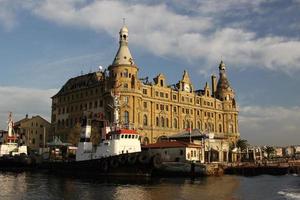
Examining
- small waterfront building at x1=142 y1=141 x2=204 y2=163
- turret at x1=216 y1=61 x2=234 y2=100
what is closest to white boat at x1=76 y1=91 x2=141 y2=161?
small waterfront building at x1=142 y1=141 x2=204 y2=163

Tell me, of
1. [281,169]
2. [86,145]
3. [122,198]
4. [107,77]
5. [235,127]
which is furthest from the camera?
[235,127]

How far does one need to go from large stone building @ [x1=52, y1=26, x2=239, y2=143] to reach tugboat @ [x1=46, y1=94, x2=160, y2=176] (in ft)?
72.3

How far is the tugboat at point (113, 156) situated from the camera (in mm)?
68250

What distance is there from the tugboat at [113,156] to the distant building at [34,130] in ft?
206

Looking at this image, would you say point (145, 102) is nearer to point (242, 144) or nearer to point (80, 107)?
point (80, 107)

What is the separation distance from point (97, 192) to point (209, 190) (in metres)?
14.8

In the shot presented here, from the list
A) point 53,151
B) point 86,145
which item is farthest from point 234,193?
point 53,151

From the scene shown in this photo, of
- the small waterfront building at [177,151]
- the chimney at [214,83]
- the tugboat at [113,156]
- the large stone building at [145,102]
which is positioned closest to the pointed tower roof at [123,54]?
the large stone building at [145,102]

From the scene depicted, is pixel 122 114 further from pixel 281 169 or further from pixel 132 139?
pixel 281 169

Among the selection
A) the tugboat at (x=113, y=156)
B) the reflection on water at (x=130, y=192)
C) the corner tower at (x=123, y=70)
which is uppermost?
the corner tower at (x=123, y=70)

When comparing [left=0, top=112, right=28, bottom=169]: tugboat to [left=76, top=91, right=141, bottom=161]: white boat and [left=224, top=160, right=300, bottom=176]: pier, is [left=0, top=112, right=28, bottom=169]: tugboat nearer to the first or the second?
[left=76, top=91, right=141, bottom=161]: white boat

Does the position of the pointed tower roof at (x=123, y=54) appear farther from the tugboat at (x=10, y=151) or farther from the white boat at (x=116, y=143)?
the white boat at (x=116, y=143)

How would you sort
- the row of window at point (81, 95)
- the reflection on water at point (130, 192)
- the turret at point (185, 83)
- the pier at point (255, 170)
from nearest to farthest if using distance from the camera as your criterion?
the reflection on water at point (130, 192) → the pier at point (255, 170) → the row of window at point (81, 95) → the turret at point (185, 83)

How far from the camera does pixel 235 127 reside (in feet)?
497
